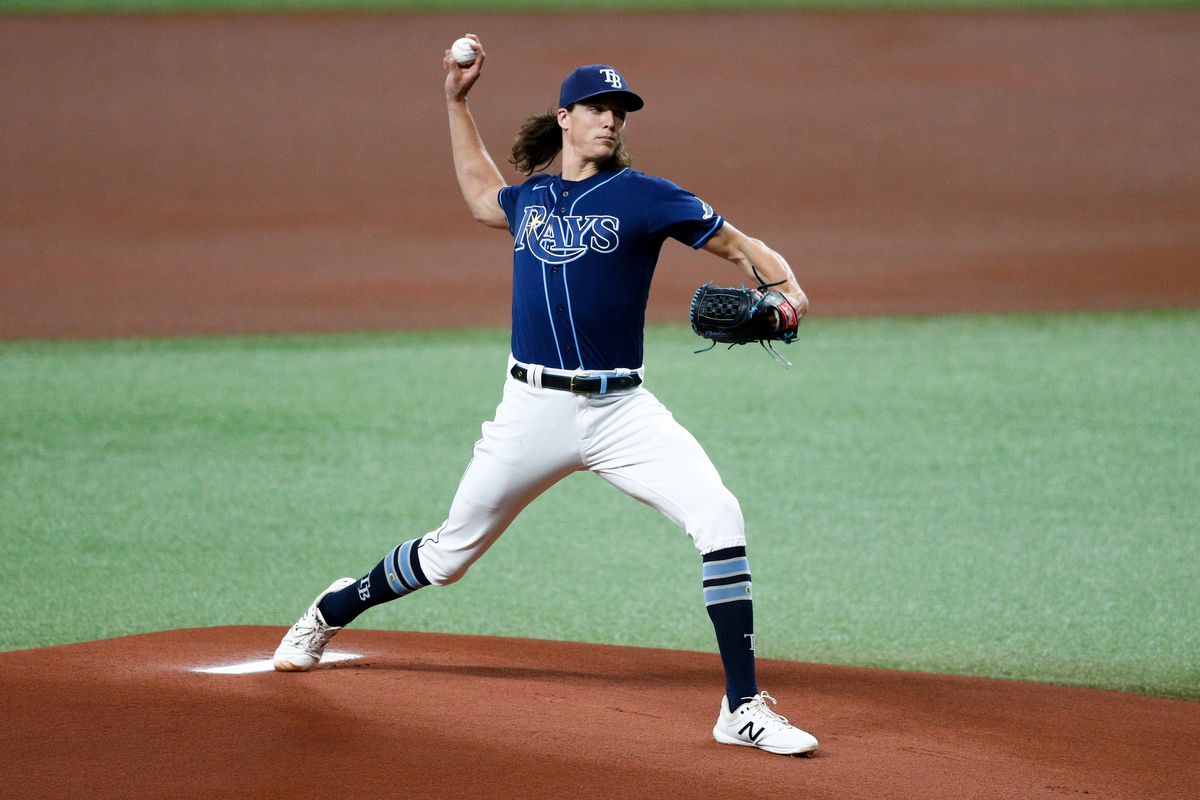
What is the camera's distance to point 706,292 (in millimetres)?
3875

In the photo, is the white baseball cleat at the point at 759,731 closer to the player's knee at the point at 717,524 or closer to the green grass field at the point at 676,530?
the player's knee at the point at 717,524

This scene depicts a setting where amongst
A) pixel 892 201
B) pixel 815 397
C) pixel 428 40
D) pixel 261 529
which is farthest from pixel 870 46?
pixel 261 529

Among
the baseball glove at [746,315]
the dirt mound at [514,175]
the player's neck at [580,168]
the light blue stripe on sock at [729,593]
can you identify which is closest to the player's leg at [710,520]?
the light blue stripe on sock at [729,593]

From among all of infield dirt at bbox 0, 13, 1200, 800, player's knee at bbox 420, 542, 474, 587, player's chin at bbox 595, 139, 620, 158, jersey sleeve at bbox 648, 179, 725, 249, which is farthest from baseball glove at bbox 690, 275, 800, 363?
infield dirt at bbox 0, 13, 1200, 800

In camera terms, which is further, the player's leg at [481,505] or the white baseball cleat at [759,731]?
the player's leg at [481,505]

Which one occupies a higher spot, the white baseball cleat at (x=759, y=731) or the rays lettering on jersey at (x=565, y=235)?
the rays lettering on jersey at (x=565, y=235)

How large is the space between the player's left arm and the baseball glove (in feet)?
0.11

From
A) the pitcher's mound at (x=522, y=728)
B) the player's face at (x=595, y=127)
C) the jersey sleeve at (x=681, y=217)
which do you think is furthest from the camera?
the player's face at (x=595, y=127)

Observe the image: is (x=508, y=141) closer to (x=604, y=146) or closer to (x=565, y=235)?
(x=604, y=146)

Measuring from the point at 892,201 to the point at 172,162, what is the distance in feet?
26.2

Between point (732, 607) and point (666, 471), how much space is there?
1.32 feet

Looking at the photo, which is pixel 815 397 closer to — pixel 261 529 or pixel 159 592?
pixel 261 529

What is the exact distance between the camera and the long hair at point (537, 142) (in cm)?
435

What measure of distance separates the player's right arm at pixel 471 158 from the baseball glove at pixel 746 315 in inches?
33.9
